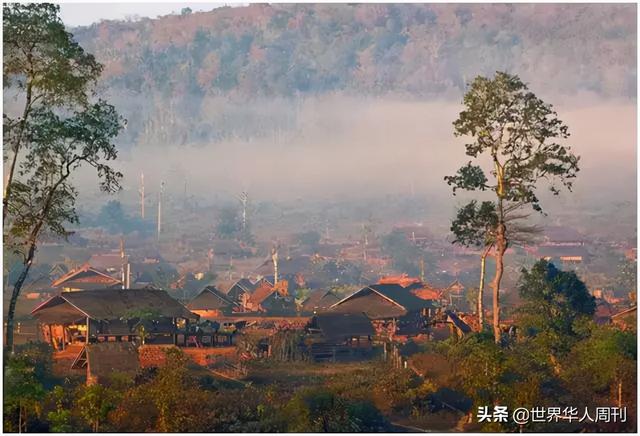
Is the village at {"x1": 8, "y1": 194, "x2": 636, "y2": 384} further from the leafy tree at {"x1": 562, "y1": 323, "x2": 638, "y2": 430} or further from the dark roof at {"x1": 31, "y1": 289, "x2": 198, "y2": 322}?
the leafy tree at {"x1": 562, "y1": 323, "x2": 638, "y2": 430}

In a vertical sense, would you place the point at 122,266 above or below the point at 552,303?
above

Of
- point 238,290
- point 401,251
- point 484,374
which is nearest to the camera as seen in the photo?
point 484,374

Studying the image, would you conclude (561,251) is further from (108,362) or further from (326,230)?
(108,362)

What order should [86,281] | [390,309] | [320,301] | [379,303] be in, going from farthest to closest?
[86,281]
[320,301]
[379,303]
[390,309]

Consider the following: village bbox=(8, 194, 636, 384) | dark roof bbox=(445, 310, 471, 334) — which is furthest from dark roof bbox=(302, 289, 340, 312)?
dark roof bbox=(445, 310, 471, 334)

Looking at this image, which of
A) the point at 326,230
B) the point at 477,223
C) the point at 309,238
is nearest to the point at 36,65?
the point at 477,223

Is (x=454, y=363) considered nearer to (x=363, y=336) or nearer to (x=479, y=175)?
(x=479, y=175)

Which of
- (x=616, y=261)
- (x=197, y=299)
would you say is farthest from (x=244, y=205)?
(x=197, y=299)

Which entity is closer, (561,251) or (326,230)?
(561,251)
